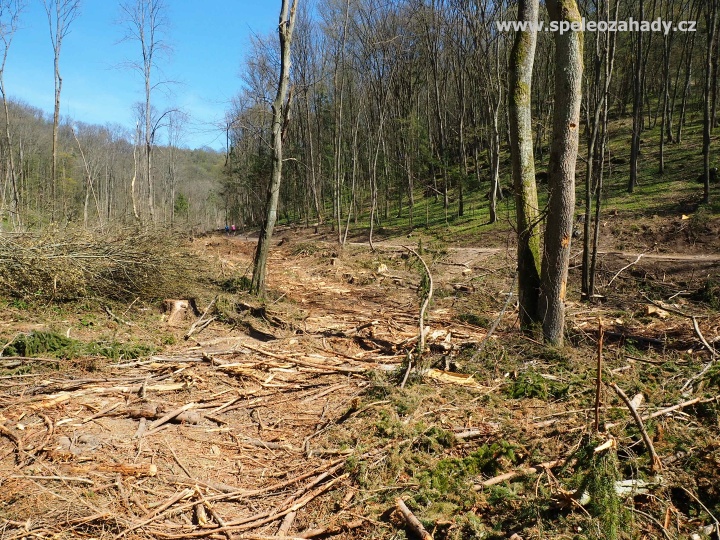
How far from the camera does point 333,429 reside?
4.62 meters

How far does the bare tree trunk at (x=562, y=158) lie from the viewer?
571cm

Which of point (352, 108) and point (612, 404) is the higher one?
point (352, 108)

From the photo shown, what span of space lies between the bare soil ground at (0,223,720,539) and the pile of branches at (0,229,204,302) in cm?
84

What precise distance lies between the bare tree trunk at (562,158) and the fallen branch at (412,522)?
3.31 m

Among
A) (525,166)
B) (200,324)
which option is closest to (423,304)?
(525,166)

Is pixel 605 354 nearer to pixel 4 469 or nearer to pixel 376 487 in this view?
pixel 376 487

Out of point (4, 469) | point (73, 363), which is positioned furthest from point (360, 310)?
point (4, 469)

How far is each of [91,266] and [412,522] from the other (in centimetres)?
798

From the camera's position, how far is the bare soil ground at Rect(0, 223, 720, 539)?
325 centimetres

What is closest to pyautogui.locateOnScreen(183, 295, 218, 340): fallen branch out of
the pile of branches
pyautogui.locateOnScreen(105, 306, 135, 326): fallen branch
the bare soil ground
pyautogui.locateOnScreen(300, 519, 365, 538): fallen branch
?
the bare soil ground

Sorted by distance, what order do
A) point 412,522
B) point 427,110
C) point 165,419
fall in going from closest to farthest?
point 412,522, point 165,419, point 427,110

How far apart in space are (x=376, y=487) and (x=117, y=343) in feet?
15.4

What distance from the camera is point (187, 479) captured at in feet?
12.8

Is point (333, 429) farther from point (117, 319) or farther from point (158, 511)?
point (117, 319)
